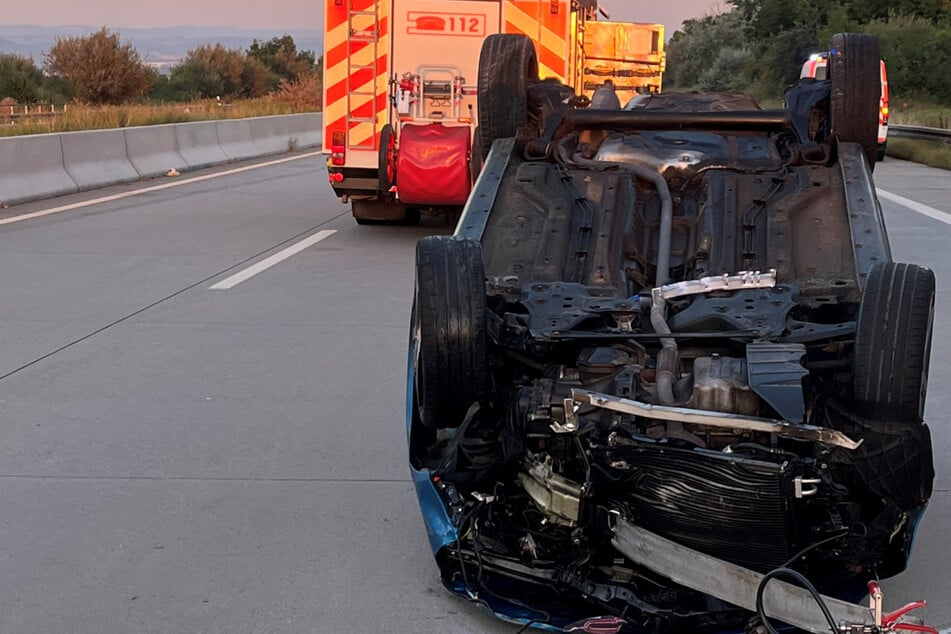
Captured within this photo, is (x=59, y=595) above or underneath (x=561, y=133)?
underneath

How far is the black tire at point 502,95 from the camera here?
675 cm

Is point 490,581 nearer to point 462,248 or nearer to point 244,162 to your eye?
point 462,248

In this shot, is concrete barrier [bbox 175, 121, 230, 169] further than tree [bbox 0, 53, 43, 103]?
No

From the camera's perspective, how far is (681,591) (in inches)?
154

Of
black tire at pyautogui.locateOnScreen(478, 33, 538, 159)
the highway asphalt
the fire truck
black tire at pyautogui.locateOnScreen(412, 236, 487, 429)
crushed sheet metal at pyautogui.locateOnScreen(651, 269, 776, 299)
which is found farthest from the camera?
the fire truck

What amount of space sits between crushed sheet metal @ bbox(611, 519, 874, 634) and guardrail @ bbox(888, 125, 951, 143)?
24478 mm

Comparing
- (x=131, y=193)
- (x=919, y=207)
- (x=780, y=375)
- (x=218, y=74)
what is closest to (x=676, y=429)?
(x=780, y=375)

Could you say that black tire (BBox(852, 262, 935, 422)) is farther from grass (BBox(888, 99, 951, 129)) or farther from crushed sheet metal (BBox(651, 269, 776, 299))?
grass (BBox(888, 99, 951, 129))

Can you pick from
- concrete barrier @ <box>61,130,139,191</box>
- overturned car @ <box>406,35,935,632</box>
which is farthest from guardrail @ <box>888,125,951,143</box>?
overturned car @ <box>406,35,935,632</box>

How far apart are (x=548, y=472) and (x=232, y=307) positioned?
5810 millimetres

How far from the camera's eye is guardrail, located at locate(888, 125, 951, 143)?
2652 centimetres

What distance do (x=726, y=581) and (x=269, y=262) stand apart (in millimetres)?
8357

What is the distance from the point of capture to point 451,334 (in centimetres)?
420

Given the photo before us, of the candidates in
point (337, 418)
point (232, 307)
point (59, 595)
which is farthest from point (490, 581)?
point (232, 307)
